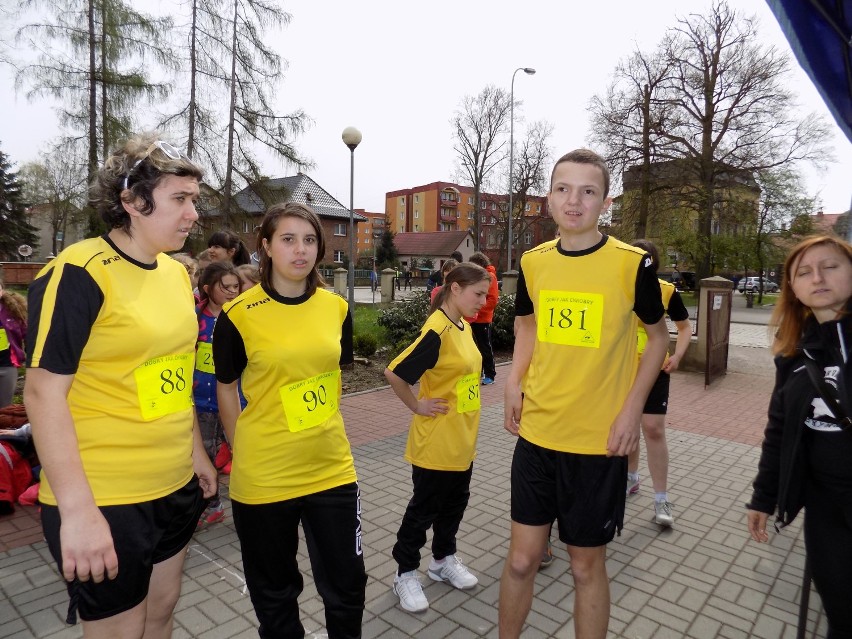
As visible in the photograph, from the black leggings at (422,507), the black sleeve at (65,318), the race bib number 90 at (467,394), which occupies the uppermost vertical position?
the black sleeve at (65,318)

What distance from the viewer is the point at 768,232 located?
29.9 metres

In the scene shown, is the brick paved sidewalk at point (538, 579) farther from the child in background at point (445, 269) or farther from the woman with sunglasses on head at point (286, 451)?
the child in background at point (445, 269)

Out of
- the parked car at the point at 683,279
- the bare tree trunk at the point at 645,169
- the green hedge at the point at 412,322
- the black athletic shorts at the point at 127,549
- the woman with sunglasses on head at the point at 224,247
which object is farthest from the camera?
the parked car at the point at 683,279

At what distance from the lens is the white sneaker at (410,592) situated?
297 cm

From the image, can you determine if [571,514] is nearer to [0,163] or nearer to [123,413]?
[123,413]

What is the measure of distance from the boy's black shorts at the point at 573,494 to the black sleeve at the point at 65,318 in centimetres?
173

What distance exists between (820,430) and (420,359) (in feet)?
5.85

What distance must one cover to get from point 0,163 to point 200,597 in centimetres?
4480

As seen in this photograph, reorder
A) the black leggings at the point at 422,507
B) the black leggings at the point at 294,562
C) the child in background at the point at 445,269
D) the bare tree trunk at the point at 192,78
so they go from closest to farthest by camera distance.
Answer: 1. the black leggings at the point at 294,562
2. the black leggings at the point at 422,507
3. the child in background at the point at 445,269
4. the bare tree trunk at the point at 192,78

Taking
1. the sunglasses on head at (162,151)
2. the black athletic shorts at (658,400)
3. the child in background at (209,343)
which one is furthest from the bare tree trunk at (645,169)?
the sunglasses on head at (162,151)

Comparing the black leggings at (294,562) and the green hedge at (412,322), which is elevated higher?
the green hedge at (412,322)

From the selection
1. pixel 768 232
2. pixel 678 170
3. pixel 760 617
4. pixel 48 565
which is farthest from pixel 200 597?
pixel 768 232

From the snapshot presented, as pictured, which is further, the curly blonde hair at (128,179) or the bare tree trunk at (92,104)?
the bare tree trunk at (92,104)

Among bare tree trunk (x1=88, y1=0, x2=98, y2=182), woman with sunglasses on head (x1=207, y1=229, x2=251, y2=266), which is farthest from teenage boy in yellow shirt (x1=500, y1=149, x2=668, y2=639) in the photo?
bare tree trunk (x1=88, y1=0, x2=98, y2=182)
